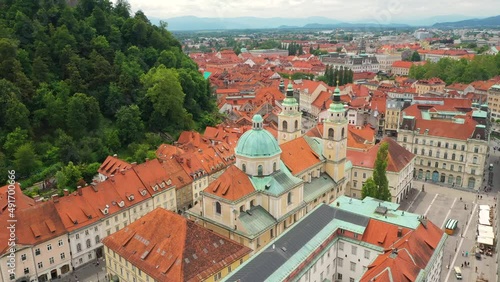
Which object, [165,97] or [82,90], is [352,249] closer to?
[165,97]

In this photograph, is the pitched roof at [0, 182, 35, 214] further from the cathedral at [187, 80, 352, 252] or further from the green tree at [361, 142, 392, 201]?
the green tree at [361, 142, 392, 201]

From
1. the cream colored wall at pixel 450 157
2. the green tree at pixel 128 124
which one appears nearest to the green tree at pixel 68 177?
the green tree at pixel 128 124

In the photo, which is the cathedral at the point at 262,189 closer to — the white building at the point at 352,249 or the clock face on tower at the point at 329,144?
the clock face on tower at the point at 329,144

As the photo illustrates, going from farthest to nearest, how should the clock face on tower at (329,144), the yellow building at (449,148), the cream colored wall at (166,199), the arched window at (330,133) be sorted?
the yellow building at (449,148) → the clock face on tower at (329,144) → the arched window at (330,133) → the cream colored wall at (166,199)

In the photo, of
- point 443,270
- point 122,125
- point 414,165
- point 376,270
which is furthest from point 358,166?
point 122,125

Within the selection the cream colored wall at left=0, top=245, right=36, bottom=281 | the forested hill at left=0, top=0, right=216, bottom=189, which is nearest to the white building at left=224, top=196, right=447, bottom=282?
the cream colored wall at left=0, top=245, right=36, bottom=281

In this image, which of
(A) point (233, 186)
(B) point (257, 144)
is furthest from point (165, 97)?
(A) point (233, 186)
